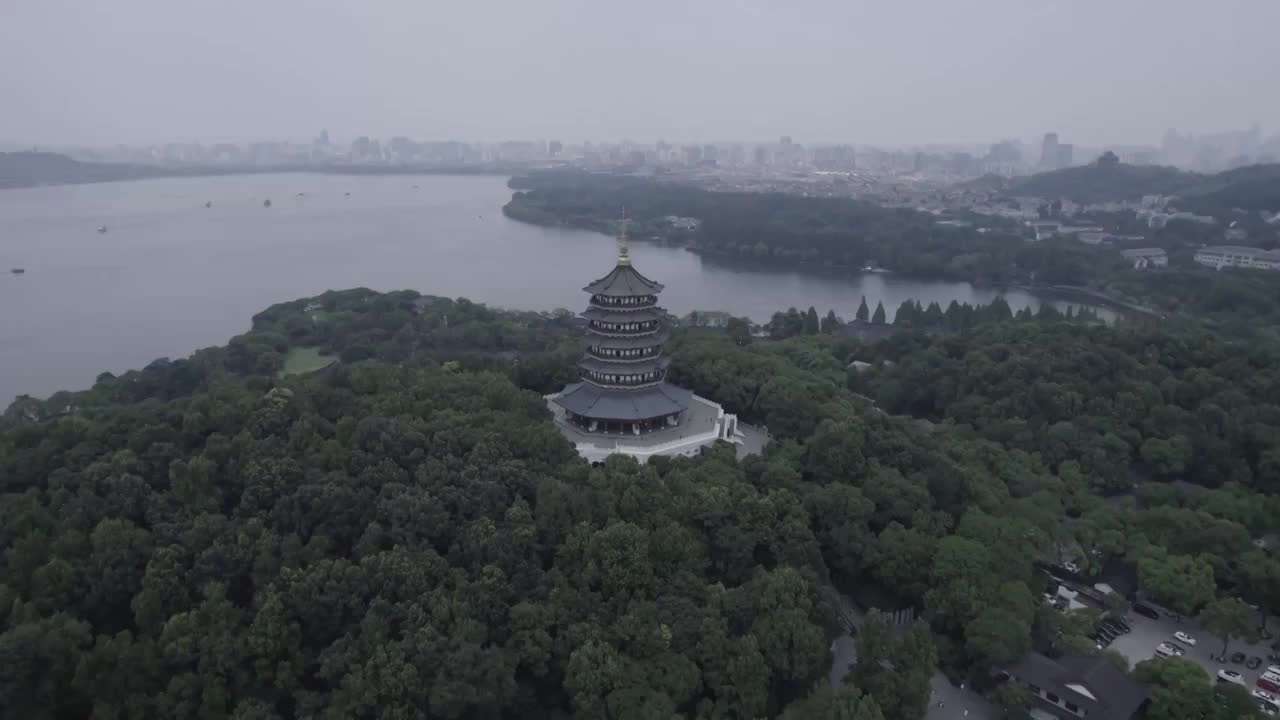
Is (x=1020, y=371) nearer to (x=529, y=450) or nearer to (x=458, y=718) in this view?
(x=529, y=450)


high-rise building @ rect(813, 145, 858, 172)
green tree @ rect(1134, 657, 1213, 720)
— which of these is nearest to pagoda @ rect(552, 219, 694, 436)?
green tree @ rect(1134, 657, 1213, 720)

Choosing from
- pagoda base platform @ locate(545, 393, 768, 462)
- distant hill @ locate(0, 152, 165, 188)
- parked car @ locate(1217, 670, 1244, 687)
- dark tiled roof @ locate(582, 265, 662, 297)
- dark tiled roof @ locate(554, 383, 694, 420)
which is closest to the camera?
parked car @ locate(1217, 670, 1244, 687)

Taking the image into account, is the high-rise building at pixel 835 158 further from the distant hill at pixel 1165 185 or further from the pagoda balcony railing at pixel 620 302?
the pagoda balcony railing at pixel 620 302

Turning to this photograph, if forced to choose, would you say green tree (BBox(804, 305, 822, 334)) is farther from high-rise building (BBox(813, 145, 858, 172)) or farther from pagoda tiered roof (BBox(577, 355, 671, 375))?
high-rise building (BBox(813, 145, 858, 172))

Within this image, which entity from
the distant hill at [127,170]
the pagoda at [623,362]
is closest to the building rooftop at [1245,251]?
the pagoda at [623,362]

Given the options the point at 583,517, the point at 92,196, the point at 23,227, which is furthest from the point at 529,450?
the point at 92,196

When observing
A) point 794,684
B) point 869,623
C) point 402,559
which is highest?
point 402,559

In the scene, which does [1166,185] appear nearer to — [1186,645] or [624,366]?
[1186,645]
